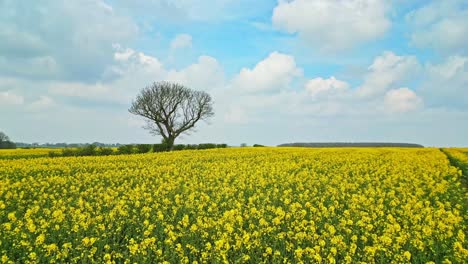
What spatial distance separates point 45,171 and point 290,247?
60.9 ft

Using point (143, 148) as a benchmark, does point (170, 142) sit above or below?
above

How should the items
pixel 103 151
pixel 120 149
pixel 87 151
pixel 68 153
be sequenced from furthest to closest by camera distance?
pixel 120 149 → pixel 103 151 → pixel 87 151 → pixel 68 153

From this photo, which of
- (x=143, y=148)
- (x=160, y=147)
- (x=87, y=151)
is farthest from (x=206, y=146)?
(x=87, y=151)

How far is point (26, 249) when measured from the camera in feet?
30.9

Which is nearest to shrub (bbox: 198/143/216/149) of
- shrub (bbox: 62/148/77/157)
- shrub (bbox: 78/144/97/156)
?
shrub (bbox: 78/144/97/156)

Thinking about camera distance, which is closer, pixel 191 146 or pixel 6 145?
pixel 191 146

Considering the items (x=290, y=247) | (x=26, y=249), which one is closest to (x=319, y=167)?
(x=290, y=247)

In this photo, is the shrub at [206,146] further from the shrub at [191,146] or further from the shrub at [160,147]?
the shrub at [160,147]

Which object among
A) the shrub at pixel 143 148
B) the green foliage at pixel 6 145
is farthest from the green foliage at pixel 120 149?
the green foliage at pixel 6 145

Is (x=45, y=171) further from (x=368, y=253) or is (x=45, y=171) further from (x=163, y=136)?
(x=163, y=136)

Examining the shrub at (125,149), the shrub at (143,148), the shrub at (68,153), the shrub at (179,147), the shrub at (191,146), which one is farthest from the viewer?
the shrub at (191,146)

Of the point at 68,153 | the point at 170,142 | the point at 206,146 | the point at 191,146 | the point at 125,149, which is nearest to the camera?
the point at 68,153

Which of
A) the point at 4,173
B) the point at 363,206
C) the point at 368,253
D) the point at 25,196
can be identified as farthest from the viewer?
the point at 4,173

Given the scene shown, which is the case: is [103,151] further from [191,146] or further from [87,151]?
[191,146]
